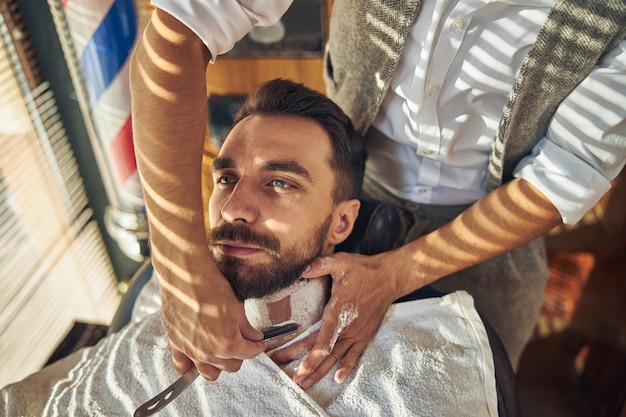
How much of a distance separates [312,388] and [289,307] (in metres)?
0.20

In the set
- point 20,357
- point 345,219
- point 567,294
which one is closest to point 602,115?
point 345,219

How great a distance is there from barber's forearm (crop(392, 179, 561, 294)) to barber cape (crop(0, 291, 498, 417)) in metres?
0.11

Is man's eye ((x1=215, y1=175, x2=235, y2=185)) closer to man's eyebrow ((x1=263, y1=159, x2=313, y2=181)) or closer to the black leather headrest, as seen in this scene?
man's eyebrow ((x1=263, y1=159, x2=313, y2=181))

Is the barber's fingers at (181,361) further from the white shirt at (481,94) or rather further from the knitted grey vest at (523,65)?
the knitted grey vest at (523,65)

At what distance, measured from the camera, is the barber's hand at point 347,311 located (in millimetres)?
1170

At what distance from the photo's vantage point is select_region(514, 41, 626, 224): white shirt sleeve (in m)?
1.10

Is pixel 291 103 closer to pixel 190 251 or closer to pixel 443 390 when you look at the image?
pixel 190 251

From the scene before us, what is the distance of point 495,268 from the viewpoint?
159 centimetres

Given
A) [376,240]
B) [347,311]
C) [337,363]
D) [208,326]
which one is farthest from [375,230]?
[208,326]

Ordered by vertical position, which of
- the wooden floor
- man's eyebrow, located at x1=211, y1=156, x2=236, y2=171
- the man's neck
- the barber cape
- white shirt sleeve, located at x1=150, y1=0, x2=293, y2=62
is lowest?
the wooden floor

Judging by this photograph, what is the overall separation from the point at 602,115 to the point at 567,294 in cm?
178

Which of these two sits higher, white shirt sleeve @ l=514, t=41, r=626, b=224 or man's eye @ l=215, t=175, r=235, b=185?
white shirt sleeve @ l=514, t=41, r=626, b=224

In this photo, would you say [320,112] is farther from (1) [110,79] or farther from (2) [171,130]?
(1) [110,79]

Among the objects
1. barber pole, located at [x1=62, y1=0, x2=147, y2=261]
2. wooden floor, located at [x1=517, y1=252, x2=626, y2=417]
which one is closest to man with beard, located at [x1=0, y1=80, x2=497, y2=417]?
barber pole, located at [x1=62, y1=0, x2=147, y2=261]
